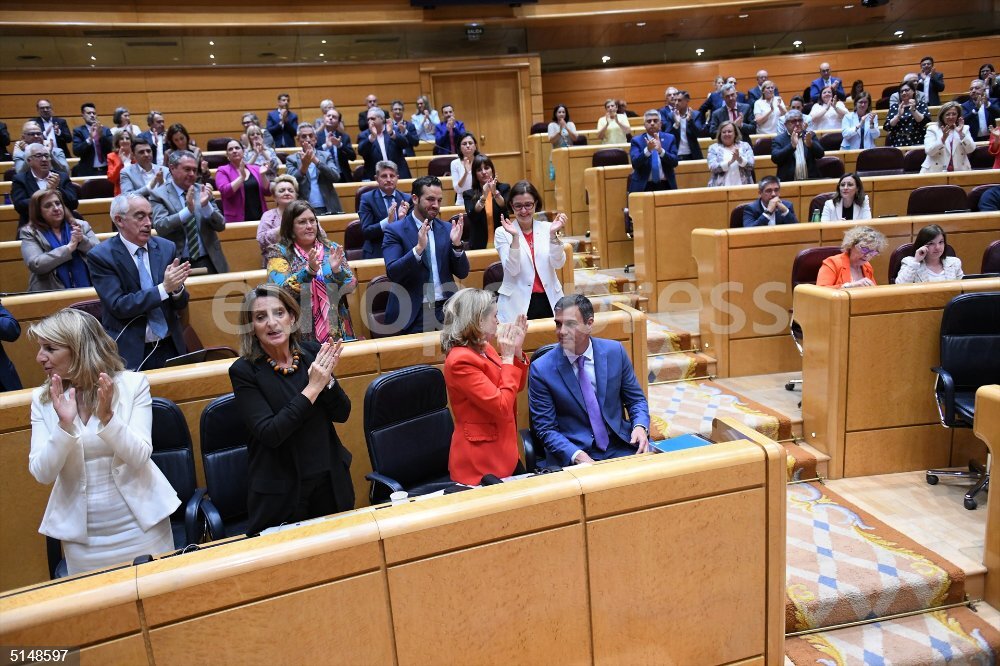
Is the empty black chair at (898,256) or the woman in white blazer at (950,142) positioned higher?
the woman in white blazer at (950,142)

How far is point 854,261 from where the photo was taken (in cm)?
378

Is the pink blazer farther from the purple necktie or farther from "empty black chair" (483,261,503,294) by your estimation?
the purple necktie

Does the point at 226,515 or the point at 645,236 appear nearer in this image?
the point at 226,515

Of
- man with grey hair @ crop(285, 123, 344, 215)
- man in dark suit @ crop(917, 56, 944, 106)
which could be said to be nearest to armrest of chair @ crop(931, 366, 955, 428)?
man with grey hair @ crop(285, 123, 344, 215)

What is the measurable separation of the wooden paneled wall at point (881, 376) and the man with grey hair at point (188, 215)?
3.17 m

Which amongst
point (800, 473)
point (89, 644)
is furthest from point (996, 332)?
point (89, 644)

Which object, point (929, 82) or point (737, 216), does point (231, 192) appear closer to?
point (737, 216)

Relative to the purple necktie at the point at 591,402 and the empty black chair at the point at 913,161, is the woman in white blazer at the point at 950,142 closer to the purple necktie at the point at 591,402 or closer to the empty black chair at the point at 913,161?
the empty black chair at the point at 913,161

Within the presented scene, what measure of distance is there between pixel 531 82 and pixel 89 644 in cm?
990

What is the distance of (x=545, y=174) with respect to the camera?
28.3ft

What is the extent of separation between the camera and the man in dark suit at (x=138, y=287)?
9.28 ft

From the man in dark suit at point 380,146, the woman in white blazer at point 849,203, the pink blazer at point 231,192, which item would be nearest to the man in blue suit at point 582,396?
the woman in white blazer at point 849,203

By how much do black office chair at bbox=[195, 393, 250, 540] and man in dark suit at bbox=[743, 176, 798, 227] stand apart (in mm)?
3522

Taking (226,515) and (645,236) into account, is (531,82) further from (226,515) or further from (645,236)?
(226,515)
